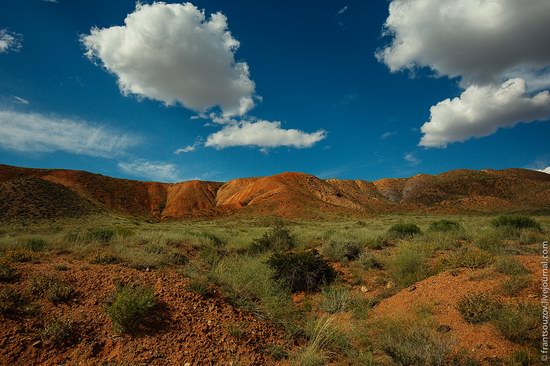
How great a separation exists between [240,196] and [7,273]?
6699 cm

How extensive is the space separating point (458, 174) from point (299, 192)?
6072cm

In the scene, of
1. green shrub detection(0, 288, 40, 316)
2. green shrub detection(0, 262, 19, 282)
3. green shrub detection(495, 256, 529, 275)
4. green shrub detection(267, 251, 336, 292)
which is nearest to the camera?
green shrub detection(0, 288, 40, 316)

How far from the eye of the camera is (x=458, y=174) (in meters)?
101

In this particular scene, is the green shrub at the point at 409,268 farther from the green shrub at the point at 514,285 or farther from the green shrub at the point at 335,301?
the green shrub at the point at 514,285

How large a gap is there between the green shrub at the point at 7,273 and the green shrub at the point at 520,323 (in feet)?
29.2

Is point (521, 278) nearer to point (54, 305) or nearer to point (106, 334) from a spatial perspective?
point (106, 334)

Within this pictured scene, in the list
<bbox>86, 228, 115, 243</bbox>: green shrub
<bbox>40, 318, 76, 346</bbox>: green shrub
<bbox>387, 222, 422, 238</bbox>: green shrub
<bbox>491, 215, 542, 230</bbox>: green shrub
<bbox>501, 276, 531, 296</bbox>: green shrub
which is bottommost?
<bbox>40, 318, 76, 346</bbox>: green shrub

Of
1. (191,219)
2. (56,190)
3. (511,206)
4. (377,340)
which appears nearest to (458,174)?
(511,206)

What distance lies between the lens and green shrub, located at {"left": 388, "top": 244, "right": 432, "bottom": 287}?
30.4 feet

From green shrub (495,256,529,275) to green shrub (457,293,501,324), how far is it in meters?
1.38

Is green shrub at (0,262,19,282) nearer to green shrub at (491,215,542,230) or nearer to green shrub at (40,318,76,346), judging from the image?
green shrub at (40,318,76,346)

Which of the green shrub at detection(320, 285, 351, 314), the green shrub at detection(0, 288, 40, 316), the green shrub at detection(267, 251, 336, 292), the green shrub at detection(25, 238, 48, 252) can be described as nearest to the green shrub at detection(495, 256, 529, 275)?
the green shrub at detection(320, 285, 351, 314)

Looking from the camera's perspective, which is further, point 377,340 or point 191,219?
point 191,219

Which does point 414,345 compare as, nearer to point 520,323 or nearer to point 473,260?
point 520,323
